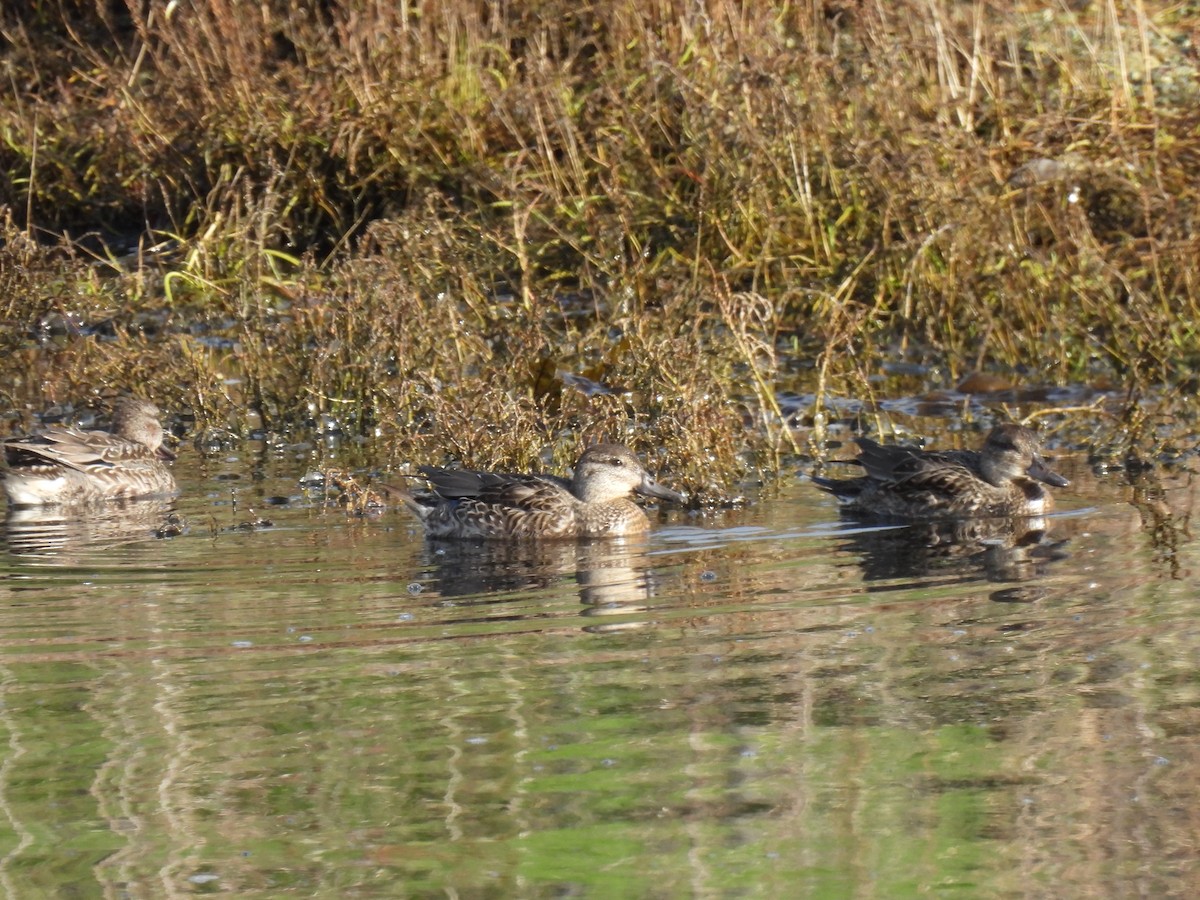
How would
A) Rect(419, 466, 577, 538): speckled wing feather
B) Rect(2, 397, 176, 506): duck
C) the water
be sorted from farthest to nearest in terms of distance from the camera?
Rect(2, 397, 176, 506): duck
Rect(419, 466, 577, 538): speckled wing feather
the water

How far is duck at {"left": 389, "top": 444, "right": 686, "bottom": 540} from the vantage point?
920 cm

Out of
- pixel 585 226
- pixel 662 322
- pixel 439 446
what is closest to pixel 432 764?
pixel 439 446

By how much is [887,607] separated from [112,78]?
9.12 meters

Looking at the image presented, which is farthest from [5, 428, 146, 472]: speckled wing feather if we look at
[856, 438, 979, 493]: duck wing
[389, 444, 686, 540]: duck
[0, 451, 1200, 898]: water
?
[856, 438, 979, 493]: duck wing

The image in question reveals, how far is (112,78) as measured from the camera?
14680mm

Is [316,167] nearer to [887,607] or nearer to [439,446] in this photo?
[439,446]

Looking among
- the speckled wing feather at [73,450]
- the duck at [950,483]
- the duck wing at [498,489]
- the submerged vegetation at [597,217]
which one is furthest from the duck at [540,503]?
the speckled wing feather at [73,450]

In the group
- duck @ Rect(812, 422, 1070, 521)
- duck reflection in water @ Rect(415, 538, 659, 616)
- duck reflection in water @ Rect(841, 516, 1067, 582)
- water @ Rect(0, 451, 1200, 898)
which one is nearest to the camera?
water @ Rect(0, 451, 1200, 898)

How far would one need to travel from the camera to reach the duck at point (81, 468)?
10.3m

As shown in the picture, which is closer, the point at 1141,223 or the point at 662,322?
the point at 662,322

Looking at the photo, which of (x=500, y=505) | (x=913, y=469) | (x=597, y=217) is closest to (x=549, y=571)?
(x=500, y=505)

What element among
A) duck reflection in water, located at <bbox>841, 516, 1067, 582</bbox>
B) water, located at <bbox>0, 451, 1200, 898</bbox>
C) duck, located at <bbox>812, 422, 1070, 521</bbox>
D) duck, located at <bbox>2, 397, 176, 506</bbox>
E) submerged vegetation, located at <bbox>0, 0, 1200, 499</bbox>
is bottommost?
water, located at <bbox>0, 451, 1200, 898</bbox>

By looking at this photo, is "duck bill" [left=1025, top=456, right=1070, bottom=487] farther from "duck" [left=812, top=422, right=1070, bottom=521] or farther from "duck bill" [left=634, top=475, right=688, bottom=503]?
"duck bill" [left=634, top=475, right=688, bottom=503]

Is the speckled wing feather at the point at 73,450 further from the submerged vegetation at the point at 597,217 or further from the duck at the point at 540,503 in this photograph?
the duck at the point at 540,503
